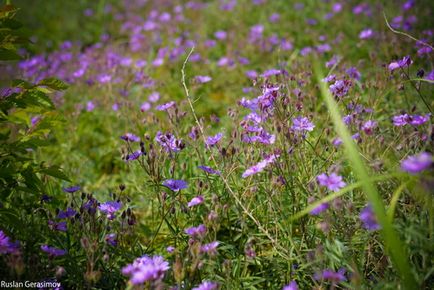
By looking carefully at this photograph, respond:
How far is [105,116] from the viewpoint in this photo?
161 inches

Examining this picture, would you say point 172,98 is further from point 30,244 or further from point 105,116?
point 30,244

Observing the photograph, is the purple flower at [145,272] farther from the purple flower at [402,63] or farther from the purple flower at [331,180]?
the purple flower at [402,63]

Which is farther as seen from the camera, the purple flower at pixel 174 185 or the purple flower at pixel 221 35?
the purple flower at pixel 221 35

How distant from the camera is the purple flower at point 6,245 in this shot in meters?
1.86

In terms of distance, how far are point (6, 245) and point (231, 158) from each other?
1112mm

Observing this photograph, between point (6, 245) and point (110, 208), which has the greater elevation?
point (6, 245)

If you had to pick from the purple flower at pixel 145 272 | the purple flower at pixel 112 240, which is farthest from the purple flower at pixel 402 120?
the purple flower at pixel 112 240

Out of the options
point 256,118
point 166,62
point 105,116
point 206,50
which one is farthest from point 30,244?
point 206,50

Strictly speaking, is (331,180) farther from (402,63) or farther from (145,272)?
(402,63)

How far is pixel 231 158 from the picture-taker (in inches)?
95.0

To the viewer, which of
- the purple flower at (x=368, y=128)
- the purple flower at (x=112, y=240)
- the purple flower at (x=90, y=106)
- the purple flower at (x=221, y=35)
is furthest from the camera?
the purple flower at (x=221, y=35)

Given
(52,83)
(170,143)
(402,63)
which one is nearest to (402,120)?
(402,63)

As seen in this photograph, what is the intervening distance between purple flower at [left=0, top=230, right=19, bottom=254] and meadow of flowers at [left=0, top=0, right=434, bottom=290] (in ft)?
0.03

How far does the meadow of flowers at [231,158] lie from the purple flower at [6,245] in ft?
0.03
